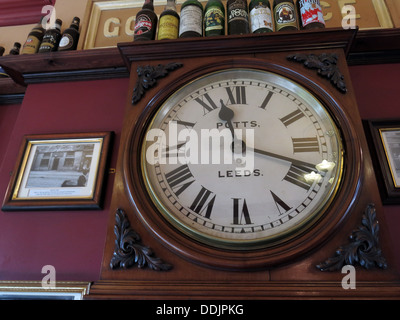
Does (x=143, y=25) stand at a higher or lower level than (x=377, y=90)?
higher

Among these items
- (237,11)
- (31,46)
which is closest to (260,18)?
(237,11)

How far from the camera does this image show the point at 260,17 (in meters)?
1.38

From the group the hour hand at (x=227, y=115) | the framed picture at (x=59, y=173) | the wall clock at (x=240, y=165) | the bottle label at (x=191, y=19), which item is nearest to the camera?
the wall clock at (x=240, y=165)

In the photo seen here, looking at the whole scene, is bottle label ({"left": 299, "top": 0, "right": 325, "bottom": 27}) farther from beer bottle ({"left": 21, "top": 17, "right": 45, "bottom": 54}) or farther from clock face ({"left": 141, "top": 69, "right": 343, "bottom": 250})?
beer bottle ({"left": 21, "top": 17, "right": 45, "bottom": 54})

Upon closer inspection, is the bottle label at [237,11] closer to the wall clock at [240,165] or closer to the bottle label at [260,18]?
the bottle label at [260,18]

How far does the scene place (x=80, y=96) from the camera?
1529 mm

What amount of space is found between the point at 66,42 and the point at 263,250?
53.8 inches

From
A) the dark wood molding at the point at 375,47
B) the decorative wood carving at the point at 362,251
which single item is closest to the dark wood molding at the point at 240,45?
the dark wood molding at the point at 375,47

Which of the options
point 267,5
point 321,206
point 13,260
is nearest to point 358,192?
point 321,206

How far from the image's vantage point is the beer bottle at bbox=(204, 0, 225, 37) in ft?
4.57

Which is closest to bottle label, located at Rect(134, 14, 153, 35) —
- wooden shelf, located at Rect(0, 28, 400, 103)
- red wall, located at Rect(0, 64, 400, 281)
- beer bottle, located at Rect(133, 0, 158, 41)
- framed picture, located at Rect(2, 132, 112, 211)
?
beer bottle, located at Rect(133, 0, 158, 41)

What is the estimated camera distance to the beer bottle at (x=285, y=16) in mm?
1350

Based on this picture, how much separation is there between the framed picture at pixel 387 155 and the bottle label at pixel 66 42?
1.38 metres

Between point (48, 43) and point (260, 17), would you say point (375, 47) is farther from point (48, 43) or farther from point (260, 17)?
point (48, 43)
